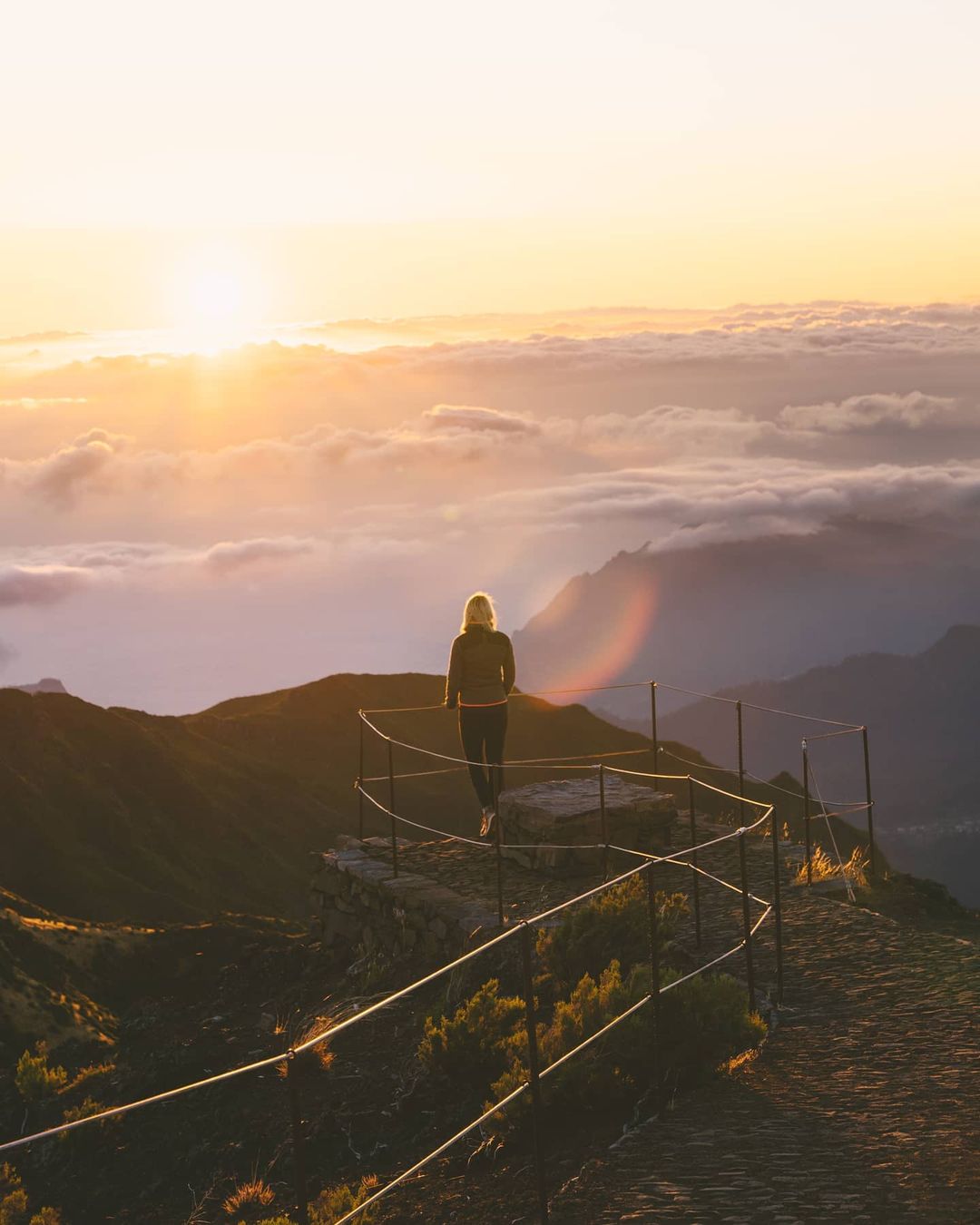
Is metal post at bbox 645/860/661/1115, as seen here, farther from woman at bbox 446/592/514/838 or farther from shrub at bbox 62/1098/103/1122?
shrub at bbox 62/1098/103/1122

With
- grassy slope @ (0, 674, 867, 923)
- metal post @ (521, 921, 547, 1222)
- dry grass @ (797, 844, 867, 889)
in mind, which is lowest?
grassy slope @ (0, 674, 867, 923)

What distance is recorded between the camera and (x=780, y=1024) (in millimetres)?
8422

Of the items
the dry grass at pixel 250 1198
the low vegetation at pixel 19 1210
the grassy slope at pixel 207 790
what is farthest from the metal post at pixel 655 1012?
the grassy slope at pixel 207 790

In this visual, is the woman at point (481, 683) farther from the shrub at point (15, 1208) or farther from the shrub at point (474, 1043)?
the shrub at point (15, 1208)

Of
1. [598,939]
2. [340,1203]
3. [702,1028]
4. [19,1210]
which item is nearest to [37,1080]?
[19,1210]

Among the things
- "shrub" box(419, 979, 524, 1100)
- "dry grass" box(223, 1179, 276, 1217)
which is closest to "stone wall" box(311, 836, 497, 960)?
"shrub" box(419, 979, 524, 1100)

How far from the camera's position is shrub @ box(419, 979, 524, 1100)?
9.11 meters

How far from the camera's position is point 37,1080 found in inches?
517

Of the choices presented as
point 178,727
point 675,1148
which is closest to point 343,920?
point 675,1148

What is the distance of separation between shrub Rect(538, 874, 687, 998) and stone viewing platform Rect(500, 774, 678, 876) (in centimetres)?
202

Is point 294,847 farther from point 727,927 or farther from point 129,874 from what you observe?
point 727,927

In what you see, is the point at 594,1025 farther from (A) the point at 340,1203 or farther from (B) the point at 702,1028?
(A) the point at 340,1203

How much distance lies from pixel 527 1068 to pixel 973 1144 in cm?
274

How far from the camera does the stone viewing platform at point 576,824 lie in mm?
12766
